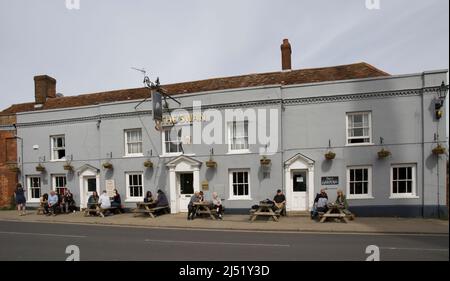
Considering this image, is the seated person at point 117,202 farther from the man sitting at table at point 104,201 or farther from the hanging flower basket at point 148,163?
the hanging flower basket at point 148,163

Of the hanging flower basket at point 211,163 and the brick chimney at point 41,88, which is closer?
the hanging flower basket at point 211,163

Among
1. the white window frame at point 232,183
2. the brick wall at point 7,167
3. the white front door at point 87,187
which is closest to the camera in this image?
the white window frame at point 232,183

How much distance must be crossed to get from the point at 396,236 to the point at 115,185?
1377 centimetres

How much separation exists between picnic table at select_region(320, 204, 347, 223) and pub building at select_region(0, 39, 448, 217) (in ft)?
4.56

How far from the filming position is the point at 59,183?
54.9 feet

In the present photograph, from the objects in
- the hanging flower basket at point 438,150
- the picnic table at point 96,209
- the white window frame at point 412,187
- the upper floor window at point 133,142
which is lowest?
the picnic table at point 96,209

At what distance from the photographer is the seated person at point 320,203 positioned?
11.9 m

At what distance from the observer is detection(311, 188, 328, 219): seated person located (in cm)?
1186

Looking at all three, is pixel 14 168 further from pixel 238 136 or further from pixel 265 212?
pixel 265 212

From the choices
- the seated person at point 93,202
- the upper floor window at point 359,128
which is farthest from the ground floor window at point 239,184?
the seated person at point 93,202

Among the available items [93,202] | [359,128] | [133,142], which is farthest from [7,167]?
[359,128]

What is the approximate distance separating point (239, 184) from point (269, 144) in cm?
260

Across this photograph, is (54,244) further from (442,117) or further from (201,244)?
(442,117)

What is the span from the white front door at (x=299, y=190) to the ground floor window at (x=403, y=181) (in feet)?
12.7
